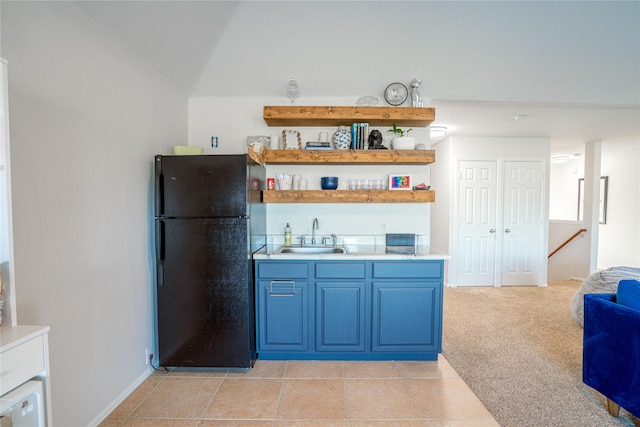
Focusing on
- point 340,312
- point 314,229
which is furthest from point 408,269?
point 314,229

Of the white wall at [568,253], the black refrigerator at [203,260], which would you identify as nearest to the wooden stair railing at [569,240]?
the white wall at [568,253]

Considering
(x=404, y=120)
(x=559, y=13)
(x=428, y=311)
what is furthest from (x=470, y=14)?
(x=428, y=311)

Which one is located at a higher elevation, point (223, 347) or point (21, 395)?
point (21, 395)

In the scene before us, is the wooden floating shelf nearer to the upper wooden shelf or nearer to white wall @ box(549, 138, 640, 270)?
the upper wooden shelf

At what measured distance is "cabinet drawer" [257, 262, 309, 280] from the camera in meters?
2.50

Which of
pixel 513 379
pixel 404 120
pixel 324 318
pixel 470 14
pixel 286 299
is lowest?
pixel 513 379

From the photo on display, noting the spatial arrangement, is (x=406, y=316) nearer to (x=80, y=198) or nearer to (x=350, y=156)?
(x=350, y=156)

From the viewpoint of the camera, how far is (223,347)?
235cm

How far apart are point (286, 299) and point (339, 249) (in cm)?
75

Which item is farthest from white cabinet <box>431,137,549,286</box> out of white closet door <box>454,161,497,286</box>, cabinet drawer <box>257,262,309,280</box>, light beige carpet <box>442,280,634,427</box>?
cabinet drawer <box>257,262,309,280</box>

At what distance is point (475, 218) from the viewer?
4.74m

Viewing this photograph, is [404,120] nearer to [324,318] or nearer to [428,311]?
[428,311]

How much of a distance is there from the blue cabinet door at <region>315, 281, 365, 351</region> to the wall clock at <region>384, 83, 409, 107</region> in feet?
6.16

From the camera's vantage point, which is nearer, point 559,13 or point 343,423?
point 343,423
